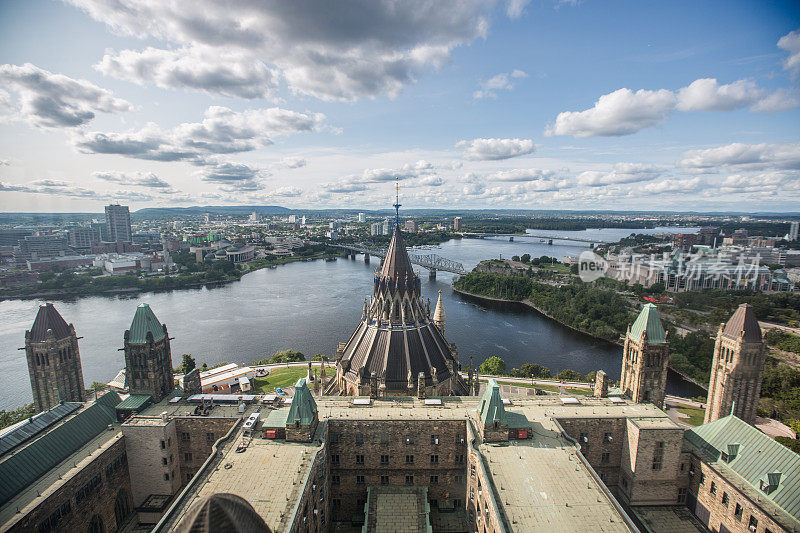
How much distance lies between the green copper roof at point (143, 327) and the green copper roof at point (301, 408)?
19275 mm

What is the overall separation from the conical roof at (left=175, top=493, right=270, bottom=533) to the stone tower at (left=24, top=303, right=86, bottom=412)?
137 ft

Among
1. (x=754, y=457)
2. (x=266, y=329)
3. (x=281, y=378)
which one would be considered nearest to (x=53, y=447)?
(x=281, y=378)

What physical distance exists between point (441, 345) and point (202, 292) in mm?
138645

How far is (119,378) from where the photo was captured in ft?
208

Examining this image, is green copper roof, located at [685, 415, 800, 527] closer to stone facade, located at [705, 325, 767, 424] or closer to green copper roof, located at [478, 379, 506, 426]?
stone facade, located at [705, 325, 767, 424]

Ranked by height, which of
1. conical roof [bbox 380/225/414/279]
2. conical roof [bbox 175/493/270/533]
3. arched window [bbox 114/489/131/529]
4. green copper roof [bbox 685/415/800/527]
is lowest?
arched window [bbox 114/489/131/529]

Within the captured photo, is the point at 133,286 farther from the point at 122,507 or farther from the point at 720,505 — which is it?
the point at 720,505

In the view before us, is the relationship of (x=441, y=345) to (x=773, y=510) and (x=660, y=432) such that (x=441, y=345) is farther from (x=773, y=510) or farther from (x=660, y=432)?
(x=773, y=510)

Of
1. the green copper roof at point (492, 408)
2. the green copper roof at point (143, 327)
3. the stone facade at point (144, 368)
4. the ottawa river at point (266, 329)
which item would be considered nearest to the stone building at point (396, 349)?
the green copper roof at point (492, 408)

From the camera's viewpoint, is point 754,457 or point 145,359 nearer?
point 754,457

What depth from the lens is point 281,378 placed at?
64312 mm

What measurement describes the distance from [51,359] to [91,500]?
67.7ft

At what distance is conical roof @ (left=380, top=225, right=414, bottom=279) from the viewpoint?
127 ft

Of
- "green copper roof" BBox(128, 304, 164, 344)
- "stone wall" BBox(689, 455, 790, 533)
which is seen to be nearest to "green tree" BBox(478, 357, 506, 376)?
"stone wall" BBox(689, 455, 790, 533)
